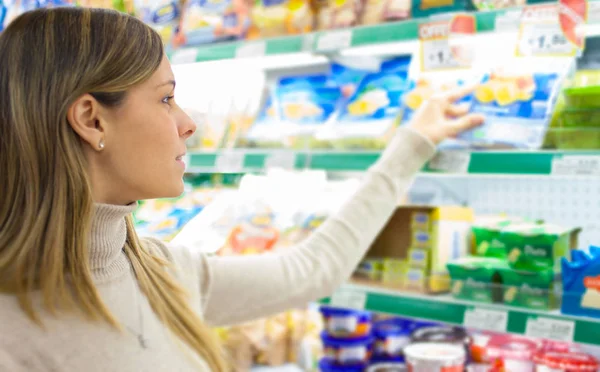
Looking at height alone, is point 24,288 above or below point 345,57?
below

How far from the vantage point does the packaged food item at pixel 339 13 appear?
6.06 feet

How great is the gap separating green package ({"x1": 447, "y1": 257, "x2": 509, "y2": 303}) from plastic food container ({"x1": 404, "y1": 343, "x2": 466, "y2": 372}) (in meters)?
0.15

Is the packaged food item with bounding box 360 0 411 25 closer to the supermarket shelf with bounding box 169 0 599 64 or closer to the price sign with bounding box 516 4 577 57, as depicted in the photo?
the supermarket shelf with bounding box 169 0 599 64

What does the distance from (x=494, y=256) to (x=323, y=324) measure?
646 millimetres

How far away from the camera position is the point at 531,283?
5.16ft

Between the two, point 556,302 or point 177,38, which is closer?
point 556,302

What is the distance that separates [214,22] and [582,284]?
1381 mm

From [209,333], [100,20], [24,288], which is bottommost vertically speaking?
[209,333]

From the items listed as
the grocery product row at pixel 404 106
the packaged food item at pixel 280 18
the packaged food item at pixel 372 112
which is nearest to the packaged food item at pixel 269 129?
the grocery product row at pixel 404 106

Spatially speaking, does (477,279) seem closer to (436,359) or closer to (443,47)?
(436,359)

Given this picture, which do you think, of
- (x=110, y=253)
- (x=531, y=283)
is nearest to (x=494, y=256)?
(x=531, y=283)

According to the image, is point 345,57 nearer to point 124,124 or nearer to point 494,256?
point 494,256

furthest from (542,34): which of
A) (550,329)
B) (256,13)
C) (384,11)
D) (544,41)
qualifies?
(256,13)

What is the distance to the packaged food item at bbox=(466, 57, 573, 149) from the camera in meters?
1.59
